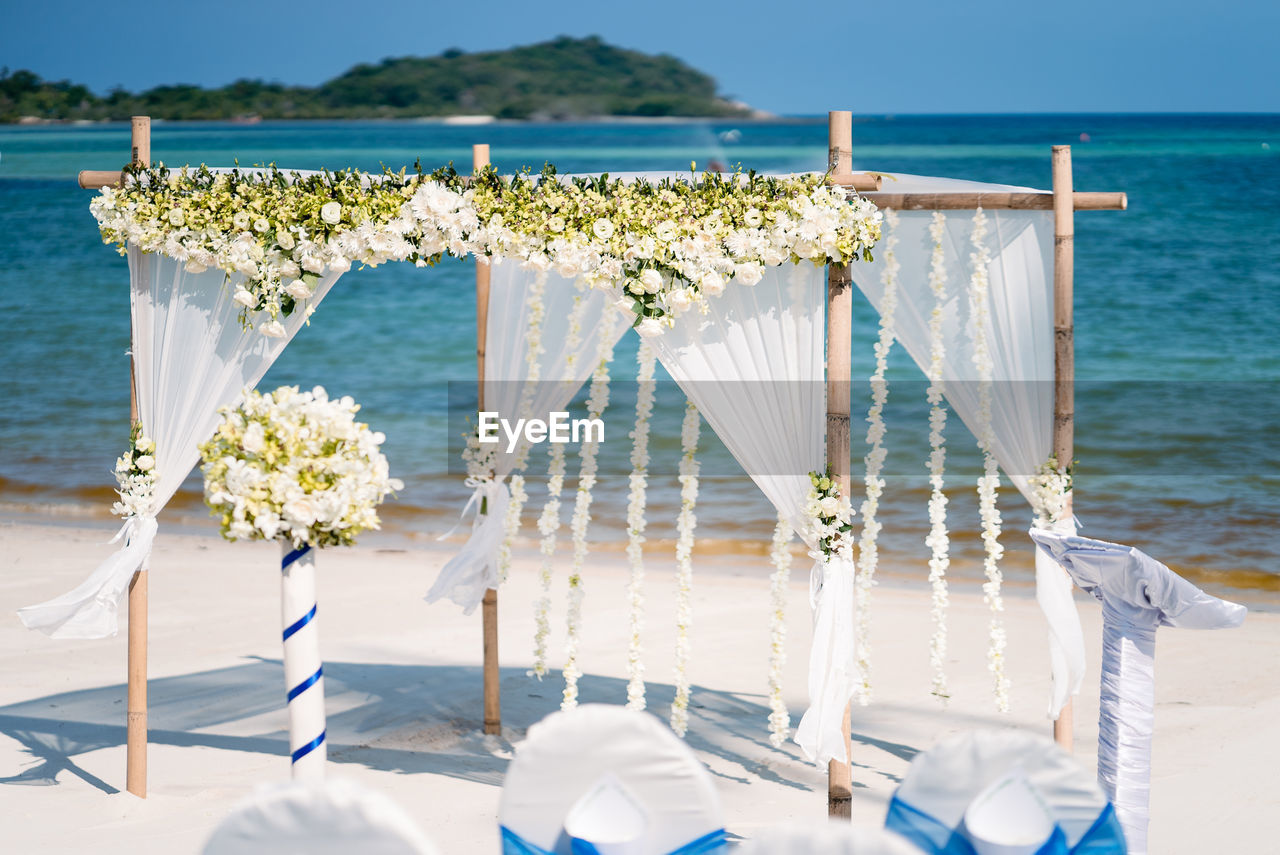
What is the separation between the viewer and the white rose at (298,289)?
177 inches

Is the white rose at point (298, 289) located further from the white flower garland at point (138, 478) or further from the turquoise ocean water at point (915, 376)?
the turquoise ocean water at point (915, 376)

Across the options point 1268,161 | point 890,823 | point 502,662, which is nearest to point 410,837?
point 890,823

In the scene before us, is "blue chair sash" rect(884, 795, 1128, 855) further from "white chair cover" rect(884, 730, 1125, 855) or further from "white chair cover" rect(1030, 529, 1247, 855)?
"white chair cover" rect(1030, 529, 1247, 855)

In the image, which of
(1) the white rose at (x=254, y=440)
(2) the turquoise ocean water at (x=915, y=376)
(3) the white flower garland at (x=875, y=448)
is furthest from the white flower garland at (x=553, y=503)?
(1) the white rose at (x=254, y=440)

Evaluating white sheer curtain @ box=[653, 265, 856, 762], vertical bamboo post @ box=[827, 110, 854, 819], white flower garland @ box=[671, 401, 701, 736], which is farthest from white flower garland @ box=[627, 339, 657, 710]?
vertical bamboo post @ box=[827, 110, 854, 819]

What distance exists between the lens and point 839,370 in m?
4.43

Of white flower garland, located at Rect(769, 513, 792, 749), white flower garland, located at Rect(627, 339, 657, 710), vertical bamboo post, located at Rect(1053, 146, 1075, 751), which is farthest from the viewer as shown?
white flower garland, located at Rect(627, 339, 657, 710)

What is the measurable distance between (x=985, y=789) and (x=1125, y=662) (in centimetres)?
111

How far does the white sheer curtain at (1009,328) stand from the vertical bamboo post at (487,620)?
1.58 m

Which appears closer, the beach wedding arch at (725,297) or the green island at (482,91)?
the beach wedding arch at (725,297)

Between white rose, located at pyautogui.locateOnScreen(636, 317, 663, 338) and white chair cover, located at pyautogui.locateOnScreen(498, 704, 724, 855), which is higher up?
white rose, located at pyautogui.locateOnScreen(636, 317, 663, 338)

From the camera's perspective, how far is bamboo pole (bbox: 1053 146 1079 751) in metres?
4.53

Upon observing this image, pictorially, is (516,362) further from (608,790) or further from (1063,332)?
(608,790)

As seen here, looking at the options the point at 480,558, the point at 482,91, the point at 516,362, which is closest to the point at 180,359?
the point at 516,362
